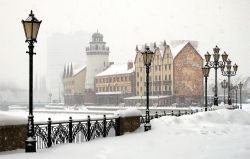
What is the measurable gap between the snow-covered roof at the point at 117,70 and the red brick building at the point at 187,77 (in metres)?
16.5

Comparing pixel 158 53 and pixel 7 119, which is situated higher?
pixel 158 53

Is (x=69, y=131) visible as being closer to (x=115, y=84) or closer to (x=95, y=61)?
(x=115, y=84)

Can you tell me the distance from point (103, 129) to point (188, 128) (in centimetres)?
619

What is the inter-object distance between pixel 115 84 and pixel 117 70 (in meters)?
4.10

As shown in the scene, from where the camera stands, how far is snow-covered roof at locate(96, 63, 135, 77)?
106756 mm

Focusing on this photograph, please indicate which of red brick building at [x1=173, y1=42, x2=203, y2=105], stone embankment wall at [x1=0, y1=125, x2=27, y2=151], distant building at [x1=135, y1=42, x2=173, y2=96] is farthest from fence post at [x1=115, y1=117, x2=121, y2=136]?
distant building at [x1=135, y1=42, x2=173, y2=96]

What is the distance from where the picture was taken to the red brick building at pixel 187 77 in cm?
9088

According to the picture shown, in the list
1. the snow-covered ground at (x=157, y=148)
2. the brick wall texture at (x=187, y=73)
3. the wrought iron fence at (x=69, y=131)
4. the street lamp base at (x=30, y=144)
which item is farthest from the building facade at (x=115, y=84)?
the street lamp base at (x=30, y=144)

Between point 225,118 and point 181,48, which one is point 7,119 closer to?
point 225,118

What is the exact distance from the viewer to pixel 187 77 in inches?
3625

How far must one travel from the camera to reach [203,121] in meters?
28.2

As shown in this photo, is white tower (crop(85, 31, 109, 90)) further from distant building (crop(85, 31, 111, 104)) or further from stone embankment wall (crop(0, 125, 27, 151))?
stone embankment wall (crop(0, 125, 27, 151))

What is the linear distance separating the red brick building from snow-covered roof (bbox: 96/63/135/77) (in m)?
16.5

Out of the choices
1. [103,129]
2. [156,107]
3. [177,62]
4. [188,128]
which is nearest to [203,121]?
[188,128]
